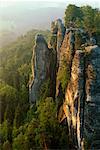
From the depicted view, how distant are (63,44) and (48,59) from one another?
2.98m

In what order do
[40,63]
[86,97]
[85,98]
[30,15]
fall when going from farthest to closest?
[30,15] < [40,63] < [85,98] < [86,97]


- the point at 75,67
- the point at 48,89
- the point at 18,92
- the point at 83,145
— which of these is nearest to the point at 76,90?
the point at 75,67

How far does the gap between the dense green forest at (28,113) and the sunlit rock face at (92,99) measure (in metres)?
3.55

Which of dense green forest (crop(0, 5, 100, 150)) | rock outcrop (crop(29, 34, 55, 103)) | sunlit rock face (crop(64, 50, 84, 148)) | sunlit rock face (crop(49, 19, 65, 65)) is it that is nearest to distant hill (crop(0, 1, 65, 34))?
dense green forest (crop(0, 5, 100, 150))

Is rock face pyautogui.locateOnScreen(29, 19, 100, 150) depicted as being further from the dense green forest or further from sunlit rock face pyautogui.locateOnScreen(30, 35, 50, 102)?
the dense green forest

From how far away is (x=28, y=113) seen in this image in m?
38.5

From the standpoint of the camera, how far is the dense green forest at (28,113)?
110 ft

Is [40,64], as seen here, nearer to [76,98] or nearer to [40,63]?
[40,63]

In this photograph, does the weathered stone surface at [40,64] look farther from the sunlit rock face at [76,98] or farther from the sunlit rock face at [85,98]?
the sunlit rock face at [85,98]

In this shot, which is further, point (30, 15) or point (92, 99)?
point (30, 15)

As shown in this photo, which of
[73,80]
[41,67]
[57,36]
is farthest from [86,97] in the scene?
[57,36]

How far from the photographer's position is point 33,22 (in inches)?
4643

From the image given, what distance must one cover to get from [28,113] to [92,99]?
1062 centimetres

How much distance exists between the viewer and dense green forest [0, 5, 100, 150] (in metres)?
Answer: 33.5
